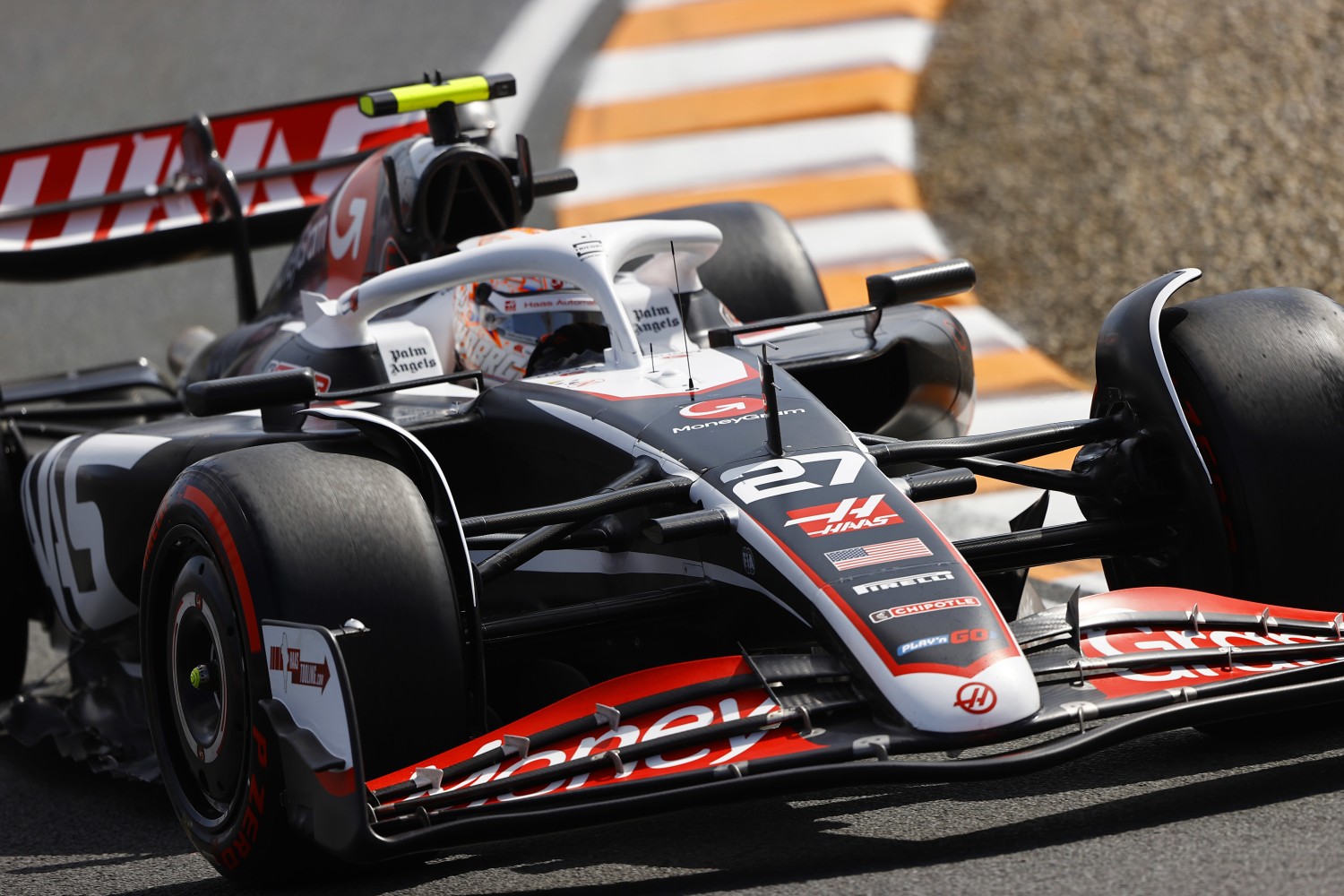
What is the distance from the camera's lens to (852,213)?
31.8 feet

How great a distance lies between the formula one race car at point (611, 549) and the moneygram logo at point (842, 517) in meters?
0.01

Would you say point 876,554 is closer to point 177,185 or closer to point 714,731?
point 714,731

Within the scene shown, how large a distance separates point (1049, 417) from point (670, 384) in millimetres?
3219

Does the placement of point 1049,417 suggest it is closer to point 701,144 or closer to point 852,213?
point 852,213

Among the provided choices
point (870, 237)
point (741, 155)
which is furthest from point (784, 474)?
point (741, 155)

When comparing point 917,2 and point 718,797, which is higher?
point 917,2

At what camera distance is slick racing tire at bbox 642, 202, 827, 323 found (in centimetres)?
663

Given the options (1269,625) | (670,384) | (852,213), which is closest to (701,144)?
(852,213)

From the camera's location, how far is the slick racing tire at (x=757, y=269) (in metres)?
6.63

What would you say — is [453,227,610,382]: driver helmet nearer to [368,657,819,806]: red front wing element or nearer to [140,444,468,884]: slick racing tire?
[140,444,468,884]: slick racing tire

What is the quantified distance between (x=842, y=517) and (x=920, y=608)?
31cm

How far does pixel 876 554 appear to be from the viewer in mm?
4012

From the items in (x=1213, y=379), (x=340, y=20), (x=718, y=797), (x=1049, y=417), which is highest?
(x=340, y=20)

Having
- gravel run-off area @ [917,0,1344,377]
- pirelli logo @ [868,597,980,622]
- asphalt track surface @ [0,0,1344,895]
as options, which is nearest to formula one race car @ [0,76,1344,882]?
pirelli logo @ [868,597,980,622]
